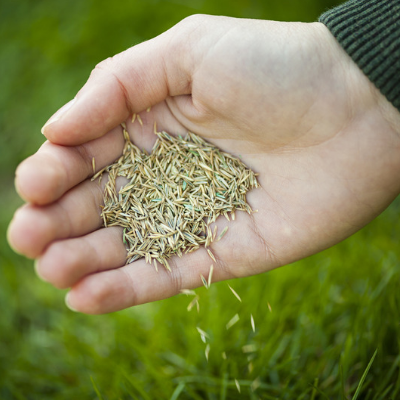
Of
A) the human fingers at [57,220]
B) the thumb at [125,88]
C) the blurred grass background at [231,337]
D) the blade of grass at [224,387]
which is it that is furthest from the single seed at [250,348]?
the thumb at [125,88]

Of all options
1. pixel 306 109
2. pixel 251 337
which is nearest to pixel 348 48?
pixel 306 109

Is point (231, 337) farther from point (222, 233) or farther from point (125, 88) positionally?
point (125, 88)

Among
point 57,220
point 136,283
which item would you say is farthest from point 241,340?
point 57,220

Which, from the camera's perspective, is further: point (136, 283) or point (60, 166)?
point (136, 283)

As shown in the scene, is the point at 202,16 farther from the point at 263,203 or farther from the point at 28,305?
the point at 28,305

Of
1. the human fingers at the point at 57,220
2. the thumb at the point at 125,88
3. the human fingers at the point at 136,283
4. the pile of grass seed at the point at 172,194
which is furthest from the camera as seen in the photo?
the pile of grass seed at the point at 172,194

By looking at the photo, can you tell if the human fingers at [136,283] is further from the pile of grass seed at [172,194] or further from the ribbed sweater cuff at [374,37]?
the ribbed sweater cuff at [374,37]

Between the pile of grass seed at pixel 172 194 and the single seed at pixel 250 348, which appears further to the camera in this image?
the single seed at pixel 250 348

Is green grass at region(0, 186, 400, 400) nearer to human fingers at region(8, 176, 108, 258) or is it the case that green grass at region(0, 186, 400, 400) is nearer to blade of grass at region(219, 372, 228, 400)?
blade of grass at region(219, 372, 228, 400)
